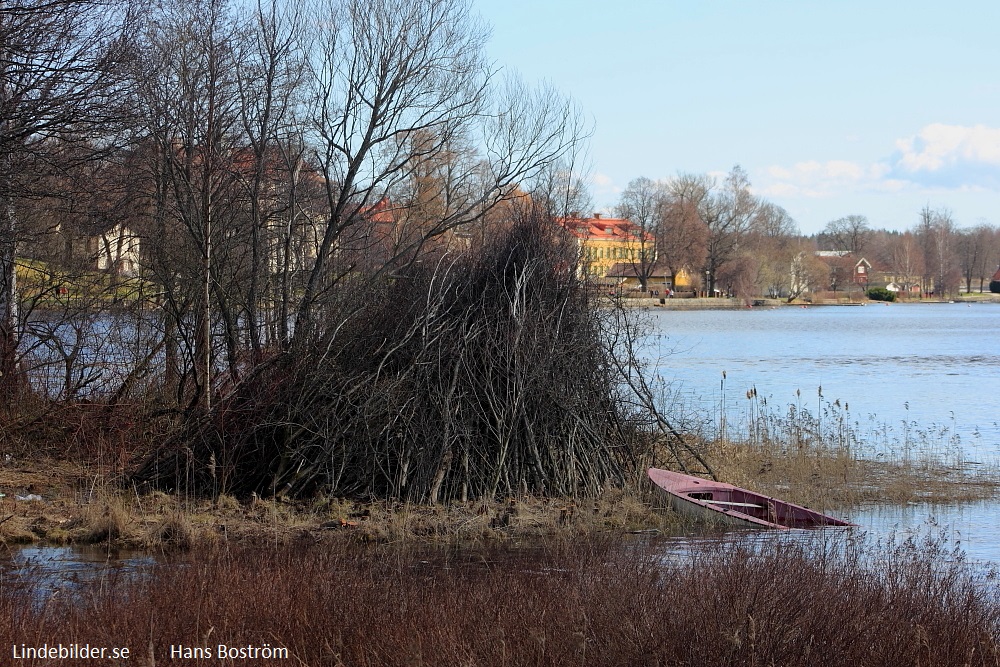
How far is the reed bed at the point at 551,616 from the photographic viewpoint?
5363 mm

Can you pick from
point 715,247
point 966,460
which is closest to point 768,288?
point 715,247

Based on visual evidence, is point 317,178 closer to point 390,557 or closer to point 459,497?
point 459,497

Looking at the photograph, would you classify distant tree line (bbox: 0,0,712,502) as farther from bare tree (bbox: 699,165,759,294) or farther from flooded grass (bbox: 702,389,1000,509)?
bare tree (bbox: 699,165,759,294)

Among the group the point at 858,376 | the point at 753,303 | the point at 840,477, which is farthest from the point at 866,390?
the point at 753,303

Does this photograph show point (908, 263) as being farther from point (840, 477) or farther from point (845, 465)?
point (840, 477)

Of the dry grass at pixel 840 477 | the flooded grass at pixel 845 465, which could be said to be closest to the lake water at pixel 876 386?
the flooded grass at pixel 845 465

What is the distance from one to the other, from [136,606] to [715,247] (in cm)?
Result: 9511

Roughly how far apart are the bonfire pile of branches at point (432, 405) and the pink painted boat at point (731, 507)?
856 mm

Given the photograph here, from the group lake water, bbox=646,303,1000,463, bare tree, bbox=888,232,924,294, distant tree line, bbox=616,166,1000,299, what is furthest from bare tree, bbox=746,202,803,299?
lake water, bbox=646,303,1000,463

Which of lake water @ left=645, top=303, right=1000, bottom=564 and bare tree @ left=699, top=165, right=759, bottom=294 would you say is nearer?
lake water @ left=645, top=303, right=1000, bottom=564

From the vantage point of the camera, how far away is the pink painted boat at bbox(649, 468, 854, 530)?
442 inches

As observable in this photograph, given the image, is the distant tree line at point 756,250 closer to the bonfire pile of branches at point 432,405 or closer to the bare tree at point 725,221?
the bare tree at point 725,221

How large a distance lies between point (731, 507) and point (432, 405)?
144 inches

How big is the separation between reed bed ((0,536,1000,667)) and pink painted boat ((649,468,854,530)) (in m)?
3.49
